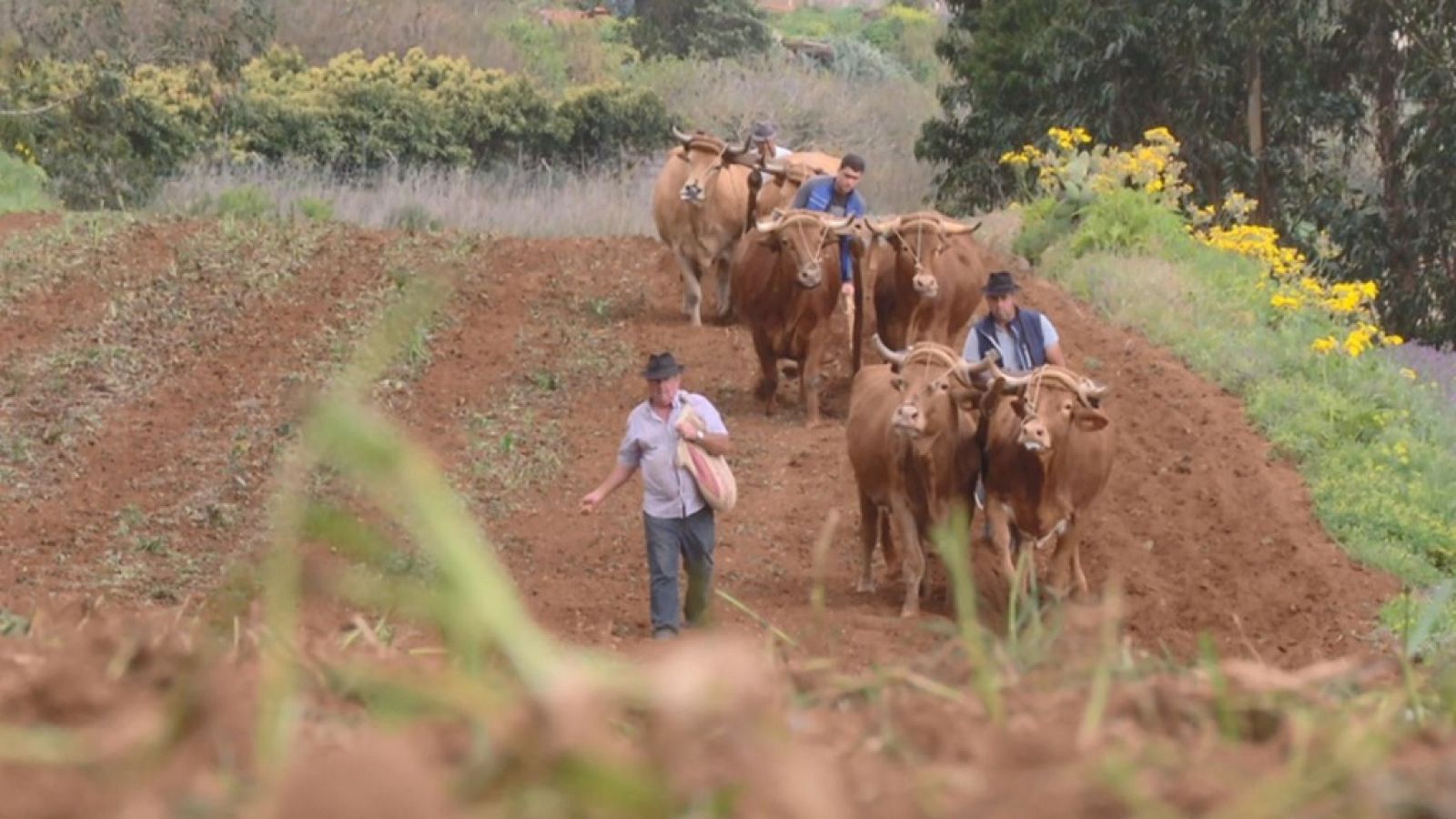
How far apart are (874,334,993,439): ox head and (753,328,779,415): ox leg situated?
527 cm

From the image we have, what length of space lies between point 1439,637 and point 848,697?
383 inches

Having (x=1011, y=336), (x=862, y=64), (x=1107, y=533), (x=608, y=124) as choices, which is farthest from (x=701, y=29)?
(x=1011, y=336)

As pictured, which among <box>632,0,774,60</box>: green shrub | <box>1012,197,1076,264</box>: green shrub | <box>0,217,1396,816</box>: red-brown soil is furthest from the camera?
<box>632,0,774,60</box>: green shrub

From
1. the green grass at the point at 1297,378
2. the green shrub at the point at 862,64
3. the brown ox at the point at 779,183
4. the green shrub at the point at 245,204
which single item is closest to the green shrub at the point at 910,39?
the green shrub at the point at 862,64

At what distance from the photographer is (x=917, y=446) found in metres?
13.7

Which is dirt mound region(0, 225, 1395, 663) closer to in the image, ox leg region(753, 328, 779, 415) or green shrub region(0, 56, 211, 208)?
ox leg region(753, 328, 779, 415)

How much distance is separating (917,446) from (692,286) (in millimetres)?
9821

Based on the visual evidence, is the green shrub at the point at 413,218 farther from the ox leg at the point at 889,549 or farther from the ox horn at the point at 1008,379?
the ox horn at the point at 1008,379

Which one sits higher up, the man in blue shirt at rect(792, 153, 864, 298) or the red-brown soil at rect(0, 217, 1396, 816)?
the man in blue shirt at rect(792, 153, 864, 298)

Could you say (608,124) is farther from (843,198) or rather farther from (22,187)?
(843,198)

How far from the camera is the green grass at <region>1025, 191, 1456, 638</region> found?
16.4m

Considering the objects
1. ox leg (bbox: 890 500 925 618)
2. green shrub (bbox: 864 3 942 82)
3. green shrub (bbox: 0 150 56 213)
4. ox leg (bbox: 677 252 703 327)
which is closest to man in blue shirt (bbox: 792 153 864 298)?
ox leg (bbox: 677 252 703 327)

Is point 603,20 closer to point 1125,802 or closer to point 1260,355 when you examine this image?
point 1260,355

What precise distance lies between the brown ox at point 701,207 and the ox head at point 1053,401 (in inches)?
364
